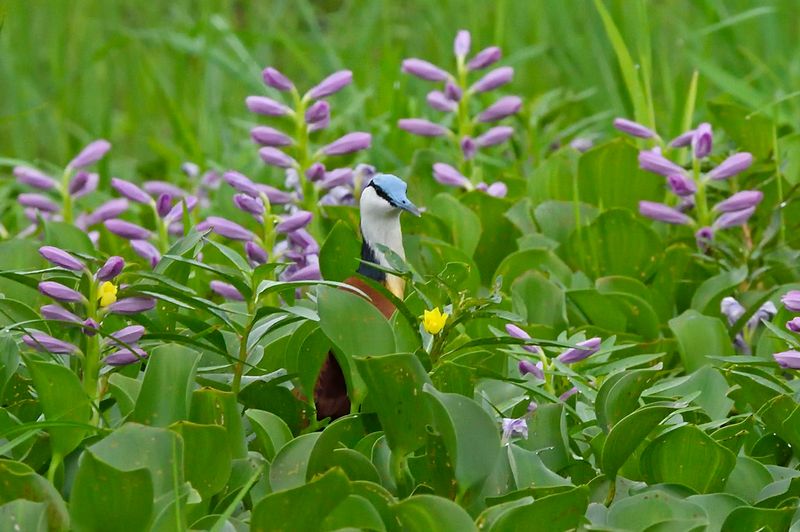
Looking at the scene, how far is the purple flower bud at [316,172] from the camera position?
9.93 ft

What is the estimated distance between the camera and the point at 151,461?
1817 mm

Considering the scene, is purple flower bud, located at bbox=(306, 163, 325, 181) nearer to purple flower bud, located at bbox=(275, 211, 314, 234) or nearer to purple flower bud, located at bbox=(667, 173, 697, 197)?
purple flower bud, located at bbox=(275, 211, 314, 234)

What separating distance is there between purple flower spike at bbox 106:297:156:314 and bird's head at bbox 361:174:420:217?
497mm

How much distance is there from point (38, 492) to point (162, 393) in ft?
0.99

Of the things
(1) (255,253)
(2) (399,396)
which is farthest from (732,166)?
(2) (399,396)

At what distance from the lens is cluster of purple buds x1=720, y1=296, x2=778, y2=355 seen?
2698mm

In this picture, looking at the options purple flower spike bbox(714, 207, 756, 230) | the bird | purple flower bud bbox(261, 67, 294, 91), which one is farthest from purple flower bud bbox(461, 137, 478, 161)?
the bird

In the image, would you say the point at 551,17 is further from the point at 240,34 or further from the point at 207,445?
the point at 207,445

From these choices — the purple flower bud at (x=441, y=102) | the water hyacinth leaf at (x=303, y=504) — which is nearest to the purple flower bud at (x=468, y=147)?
the purple flower bud at (x=441, y=102)

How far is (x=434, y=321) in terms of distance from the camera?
2014 millimetres

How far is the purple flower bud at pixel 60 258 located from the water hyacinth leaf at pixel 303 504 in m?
0.57

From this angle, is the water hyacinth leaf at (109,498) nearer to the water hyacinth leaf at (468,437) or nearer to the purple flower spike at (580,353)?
the water hyacinth leaf at (468,437)

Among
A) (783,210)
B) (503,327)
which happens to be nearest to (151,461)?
(503,327)

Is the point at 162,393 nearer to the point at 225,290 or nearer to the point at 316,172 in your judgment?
the point at 225,290
